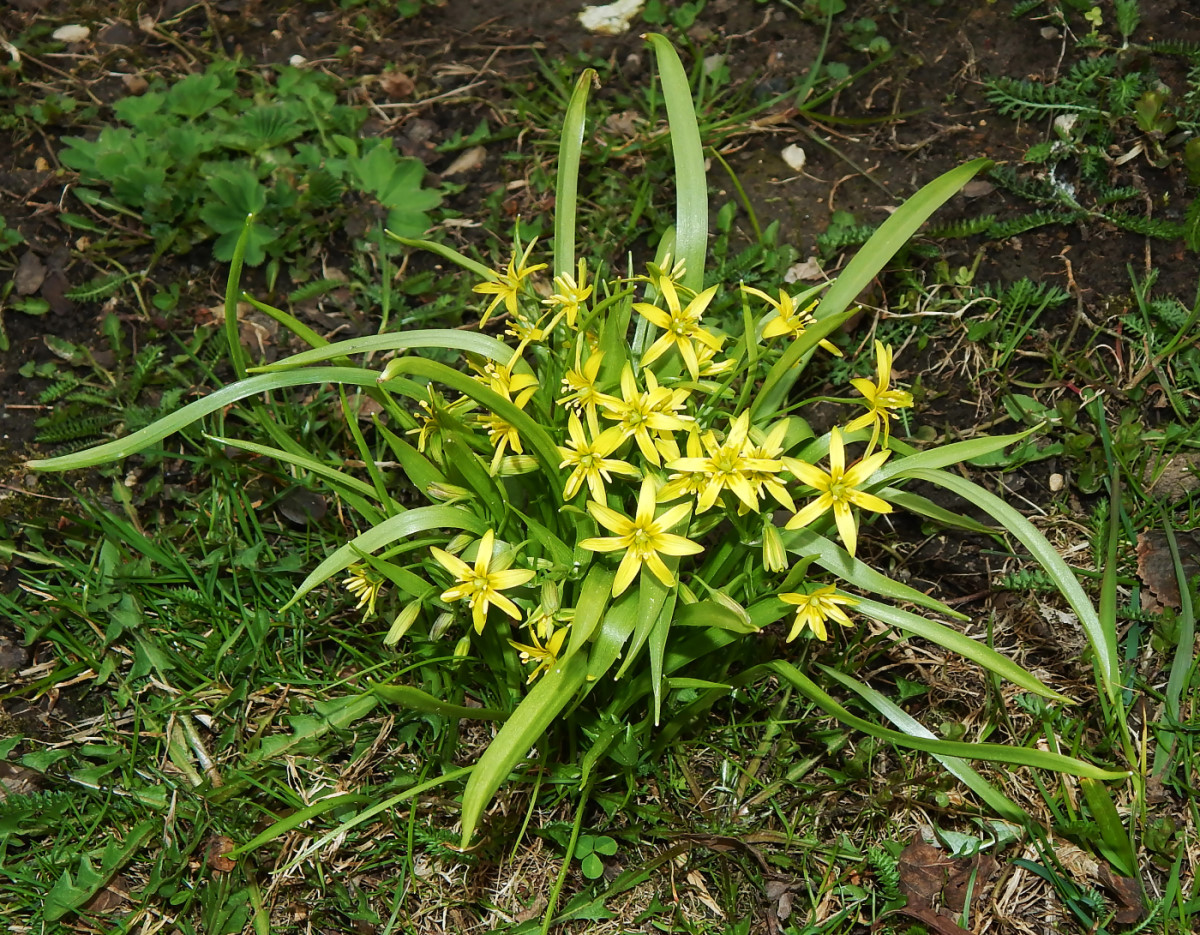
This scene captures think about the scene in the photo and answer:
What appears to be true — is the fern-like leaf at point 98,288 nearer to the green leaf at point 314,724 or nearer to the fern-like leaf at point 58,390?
the fern-like leaf at point 58,390

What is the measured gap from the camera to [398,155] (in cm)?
313

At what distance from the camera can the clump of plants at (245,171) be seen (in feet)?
9.70

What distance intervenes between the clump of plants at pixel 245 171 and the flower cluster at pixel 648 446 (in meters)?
1.28

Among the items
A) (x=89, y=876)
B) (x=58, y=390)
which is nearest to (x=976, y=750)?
(x=89, y=876)

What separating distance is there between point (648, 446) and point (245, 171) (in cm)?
195

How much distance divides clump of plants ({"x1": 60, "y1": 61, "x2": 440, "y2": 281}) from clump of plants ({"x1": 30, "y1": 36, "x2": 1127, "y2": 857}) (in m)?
1.15

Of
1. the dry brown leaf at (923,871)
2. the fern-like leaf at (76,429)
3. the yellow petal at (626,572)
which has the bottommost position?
the dry brown leaf at (923,871)

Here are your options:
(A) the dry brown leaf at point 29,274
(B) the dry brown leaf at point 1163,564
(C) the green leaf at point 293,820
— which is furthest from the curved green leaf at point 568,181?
(A) the dry brown leaf at point 29,274

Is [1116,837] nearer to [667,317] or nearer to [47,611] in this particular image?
[667,317]

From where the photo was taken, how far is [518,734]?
1.55 meters

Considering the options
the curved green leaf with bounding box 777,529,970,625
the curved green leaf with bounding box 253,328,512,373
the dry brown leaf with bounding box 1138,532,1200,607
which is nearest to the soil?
the dry brown leaf with bounding box 1138,532,1200,607

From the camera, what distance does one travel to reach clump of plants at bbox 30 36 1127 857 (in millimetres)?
1616

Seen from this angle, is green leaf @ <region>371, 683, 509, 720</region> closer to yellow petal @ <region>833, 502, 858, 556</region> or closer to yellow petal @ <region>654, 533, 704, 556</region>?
yellow petal @ <region>654, 533, 704, 556</region>

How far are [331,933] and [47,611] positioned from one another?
1.08 m
